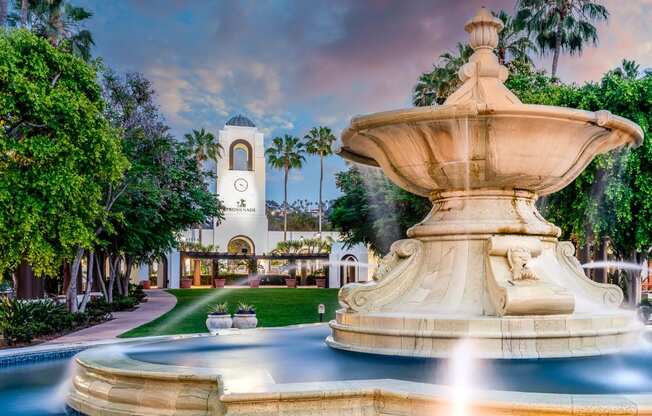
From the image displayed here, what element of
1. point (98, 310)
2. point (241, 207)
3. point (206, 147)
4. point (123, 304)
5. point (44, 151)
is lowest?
point (123, 304)

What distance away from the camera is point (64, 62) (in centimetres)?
1639

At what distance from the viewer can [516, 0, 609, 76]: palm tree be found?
31.6 meters

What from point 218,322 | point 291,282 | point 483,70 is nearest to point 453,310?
point 483,70

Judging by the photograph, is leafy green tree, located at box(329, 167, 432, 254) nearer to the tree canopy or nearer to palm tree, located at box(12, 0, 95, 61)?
the tree canopy

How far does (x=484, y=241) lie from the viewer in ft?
27.5

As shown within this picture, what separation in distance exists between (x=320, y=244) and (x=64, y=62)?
46.2 meters

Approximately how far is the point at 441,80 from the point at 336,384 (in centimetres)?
2941

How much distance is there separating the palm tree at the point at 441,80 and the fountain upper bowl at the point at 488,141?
23.9 m

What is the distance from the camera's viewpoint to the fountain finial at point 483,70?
9055mm

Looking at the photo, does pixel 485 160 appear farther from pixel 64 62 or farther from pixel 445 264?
pixel 64 62

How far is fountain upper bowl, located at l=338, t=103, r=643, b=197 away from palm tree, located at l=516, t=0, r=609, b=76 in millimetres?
24704

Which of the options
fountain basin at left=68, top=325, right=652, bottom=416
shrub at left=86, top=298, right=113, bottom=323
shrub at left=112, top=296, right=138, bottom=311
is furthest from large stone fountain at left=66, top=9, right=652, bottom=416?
shrub at left=112, top=296, right=138, bottom=311

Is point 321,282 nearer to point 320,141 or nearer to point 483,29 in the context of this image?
point 320,141

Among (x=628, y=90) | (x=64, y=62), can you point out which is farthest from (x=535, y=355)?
(x=628, y=90)
